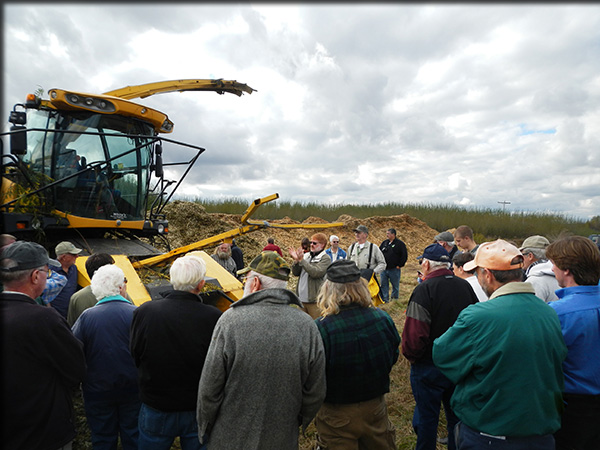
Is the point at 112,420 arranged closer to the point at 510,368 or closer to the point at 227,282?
the point at 227,282

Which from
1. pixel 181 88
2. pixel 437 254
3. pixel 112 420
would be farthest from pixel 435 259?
pixel 181 88

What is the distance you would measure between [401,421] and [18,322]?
3.76 m

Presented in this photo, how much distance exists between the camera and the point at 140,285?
423 cm

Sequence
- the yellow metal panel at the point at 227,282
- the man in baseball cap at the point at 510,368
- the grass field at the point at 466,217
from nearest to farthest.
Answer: the man in baseball cap at the point at 510,368 < the yellow metal panel at the point at 227,282 < the grass field at the point at 466,217

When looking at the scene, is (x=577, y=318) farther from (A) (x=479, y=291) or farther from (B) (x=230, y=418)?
(B) (x=230, y=418)

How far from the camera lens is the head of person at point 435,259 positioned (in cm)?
347

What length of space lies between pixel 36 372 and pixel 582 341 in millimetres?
3383

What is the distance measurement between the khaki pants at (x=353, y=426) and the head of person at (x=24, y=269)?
2.13 m

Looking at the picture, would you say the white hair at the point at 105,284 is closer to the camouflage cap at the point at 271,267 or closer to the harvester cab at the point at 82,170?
the camouflage cap at the point at 271,267

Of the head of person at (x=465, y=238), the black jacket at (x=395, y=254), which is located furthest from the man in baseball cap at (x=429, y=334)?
the black jacket at (x=395, y=254)

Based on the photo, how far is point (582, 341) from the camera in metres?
2.33

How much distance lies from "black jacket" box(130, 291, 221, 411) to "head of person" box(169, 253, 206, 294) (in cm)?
14

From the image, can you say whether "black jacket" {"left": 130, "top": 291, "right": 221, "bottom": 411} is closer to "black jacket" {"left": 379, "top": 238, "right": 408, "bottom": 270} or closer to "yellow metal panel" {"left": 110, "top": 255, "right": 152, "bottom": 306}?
"yellow metal panel" {"left": 110, "top": 255, "right": 152, "bottom": 306}

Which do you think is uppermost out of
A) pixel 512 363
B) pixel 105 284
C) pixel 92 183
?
pixel 92 183
